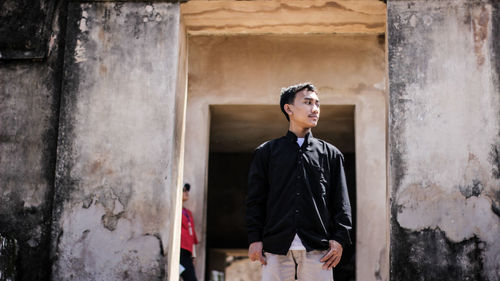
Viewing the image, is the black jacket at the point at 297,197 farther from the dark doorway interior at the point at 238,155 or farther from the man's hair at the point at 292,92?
the dark doorway interior at the point at 238,155

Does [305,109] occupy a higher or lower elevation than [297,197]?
higher

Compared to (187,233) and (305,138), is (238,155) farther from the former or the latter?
(305,138)

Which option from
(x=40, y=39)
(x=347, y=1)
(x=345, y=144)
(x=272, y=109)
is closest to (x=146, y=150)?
(x=40, y=39)

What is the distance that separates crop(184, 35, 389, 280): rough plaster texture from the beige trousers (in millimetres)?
3536

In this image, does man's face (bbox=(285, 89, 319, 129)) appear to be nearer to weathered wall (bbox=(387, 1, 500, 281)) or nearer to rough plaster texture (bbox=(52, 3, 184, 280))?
weathered wall (bbox=(387, 1, 500, 281))

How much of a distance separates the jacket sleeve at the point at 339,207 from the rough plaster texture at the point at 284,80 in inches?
128

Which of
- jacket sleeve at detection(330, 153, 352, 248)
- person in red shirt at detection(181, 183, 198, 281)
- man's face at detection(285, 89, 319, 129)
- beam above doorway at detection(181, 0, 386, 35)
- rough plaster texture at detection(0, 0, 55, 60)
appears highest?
beam above doorway at detection(181, 0, 386, 35)

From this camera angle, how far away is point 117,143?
5.24m

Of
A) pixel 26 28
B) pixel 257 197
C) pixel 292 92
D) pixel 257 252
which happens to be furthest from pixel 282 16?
pixel 257 252

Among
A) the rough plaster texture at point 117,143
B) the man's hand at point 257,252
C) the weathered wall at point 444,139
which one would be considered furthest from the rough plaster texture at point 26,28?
the weathered wall at point 444,139

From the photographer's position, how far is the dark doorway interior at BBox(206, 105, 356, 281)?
880cm

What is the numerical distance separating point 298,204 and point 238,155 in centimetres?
843

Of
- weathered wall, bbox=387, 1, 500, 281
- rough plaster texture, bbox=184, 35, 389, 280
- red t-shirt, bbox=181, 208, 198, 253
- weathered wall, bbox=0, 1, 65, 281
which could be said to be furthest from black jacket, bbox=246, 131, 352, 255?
rough plaster texture, bbox=184, 35, 389, 280

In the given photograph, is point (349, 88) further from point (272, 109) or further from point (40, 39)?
point (40, 39)
